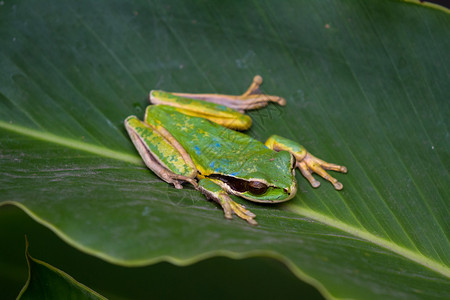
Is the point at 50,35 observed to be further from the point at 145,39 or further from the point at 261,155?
the point at 261,155

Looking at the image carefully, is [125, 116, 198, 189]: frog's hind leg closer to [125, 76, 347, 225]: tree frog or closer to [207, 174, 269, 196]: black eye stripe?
[125, 76, 347, 225]: tree frog

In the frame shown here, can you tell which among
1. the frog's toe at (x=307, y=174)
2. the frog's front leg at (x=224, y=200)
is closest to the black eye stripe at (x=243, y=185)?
the frog's front leg at (x=224, y=200)

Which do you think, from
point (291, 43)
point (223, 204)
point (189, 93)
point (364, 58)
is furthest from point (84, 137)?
point (364, 58)

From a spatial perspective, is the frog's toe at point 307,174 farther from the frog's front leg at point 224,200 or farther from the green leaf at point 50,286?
the green leaf at point 50,286

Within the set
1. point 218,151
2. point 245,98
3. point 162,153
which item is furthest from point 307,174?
point 162,153

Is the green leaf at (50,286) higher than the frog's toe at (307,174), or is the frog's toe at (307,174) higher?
the frog's toe at (307,174)

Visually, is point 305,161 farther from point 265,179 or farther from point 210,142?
point 210,142
